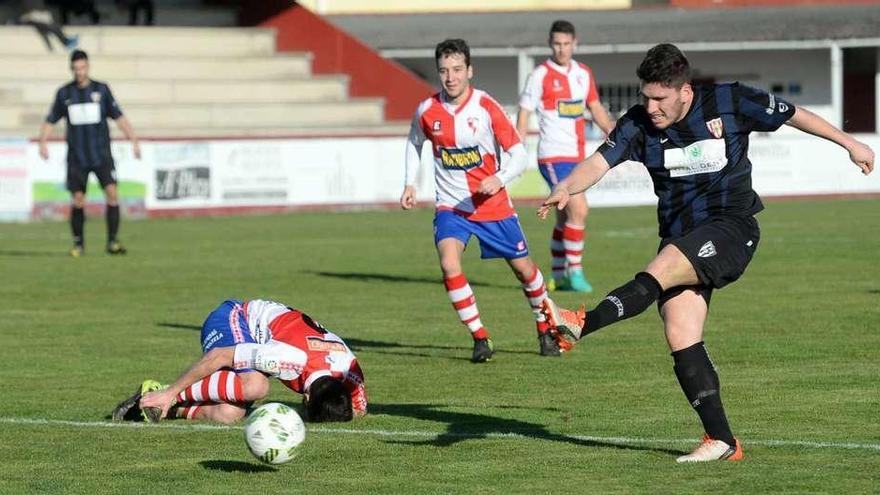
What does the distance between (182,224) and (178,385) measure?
19.4m

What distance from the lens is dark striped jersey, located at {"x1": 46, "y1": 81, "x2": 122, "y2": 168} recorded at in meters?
21.8

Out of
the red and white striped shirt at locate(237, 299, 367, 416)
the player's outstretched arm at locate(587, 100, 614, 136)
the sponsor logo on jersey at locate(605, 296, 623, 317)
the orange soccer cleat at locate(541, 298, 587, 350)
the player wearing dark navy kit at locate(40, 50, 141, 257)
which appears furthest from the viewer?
the player wearing dark navy kit at locate(40, 50, 141, 257)

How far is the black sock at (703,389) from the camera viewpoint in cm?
783

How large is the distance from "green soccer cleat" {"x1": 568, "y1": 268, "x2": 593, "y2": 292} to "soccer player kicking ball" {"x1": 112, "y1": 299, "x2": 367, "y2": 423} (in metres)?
7.15

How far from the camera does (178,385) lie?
9078 mm

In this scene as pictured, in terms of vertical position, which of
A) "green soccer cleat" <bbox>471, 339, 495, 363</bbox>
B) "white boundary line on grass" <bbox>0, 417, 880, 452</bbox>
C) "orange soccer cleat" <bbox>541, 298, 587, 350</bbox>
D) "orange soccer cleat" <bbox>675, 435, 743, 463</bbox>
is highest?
"orange soccer cleat" <bbox>541, 298, 587, 350</bbox>

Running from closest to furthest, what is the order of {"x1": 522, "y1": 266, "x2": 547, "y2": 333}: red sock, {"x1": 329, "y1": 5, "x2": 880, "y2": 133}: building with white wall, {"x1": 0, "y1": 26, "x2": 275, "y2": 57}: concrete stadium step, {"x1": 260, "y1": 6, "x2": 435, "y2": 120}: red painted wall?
{"x1": 522, "y1": 266, "x2": 547, "y2": 333}: red sock < {"x1": 0, "y1": 26, "x2": 275, "y2": 57}: concrete stadium step < {"x1": 260, "y1": 6, "x2": 435, "y2": 120}: red painted wall < {"x1": 329, "y1": 5, "x2": 880, "y2": 133}: building with white wall

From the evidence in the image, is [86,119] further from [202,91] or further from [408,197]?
[202,91]

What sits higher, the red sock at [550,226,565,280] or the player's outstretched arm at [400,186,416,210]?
the player's outstretched arm at [400,186,416,210]

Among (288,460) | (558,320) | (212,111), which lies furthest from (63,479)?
(212,111)

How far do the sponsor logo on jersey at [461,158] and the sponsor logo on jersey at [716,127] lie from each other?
4509mm

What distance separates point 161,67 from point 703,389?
28729mm

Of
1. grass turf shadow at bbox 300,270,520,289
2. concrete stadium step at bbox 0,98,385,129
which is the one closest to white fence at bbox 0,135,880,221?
concrete stadium step at bbox 0,98,385,129

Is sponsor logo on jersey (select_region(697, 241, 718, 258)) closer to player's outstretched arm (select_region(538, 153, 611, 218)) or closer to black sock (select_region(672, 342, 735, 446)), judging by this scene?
black sock (select_region(672, 342, 735, 446))
